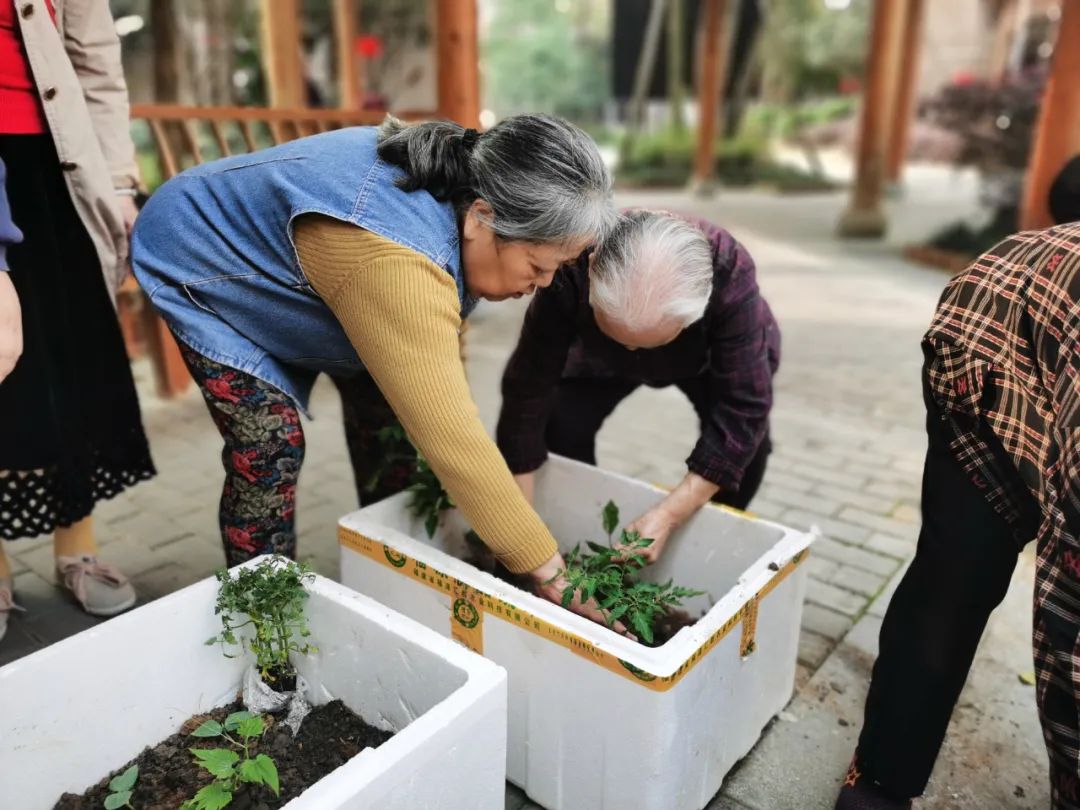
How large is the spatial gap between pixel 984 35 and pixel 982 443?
25.3 meters

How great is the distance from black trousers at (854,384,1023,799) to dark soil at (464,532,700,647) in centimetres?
36

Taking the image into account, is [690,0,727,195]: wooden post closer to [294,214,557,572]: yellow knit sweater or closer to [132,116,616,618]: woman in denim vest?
[132,116,616,618]: woman in denim vest

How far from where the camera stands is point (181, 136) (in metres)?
3.96

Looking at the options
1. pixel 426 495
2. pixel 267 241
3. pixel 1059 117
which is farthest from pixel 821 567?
pixel 1059 117

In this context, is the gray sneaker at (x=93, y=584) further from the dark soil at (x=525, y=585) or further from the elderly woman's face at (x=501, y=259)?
the elderly woman's face at (x=501, y=259)

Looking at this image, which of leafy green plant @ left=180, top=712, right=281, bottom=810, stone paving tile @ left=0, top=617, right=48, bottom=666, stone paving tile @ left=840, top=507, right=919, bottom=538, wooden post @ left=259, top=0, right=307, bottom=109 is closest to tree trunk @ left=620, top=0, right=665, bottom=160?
wooden post @ left=259, top=0, right=307, bottom=109

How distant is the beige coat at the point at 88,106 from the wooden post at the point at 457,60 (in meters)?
2.46

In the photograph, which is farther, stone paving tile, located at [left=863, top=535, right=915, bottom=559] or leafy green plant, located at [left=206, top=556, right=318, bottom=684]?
stone paving tile, located at [left=863, top=535, right=915, bottom=559]

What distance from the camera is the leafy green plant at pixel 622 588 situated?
1544 millimetres

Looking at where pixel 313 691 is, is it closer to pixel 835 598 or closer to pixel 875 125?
pixel 835 598

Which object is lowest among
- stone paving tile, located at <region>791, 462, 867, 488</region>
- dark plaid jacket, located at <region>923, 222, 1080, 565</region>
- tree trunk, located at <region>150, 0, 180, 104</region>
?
stone paving tile, located at <region>791, 462, 867, 488</region>

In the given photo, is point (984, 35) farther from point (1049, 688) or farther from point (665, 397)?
point (1049, 688)

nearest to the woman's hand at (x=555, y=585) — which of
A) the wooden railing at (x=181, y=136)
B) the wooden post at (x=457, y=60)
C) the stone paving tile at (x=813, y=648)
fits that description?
the stone paving tile at (x=813, y=648)

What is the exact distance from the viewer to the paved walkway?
2.46 m
